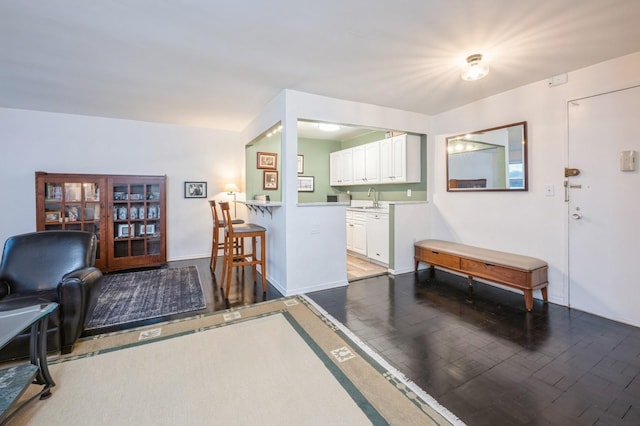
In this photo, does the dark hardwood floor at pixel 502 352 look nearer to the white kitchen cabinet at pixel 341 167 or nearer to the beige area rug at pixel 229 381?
the beige area rug at pixel 229 381

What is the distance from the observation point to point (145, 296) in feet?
10.8

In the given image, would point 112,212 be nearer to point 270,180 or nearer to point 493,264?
point 270,180

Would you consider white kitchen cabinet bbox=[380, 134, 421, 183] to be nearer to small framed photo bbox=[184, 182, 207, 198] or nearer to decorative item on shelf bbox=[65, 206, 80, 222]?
small framed photo bbox=[184, 182, 207, 198]

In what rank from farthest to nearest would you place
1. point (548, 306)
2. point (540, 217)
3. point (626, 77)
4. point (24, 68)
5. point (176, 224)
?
point (176, 224)
point (540, 217)
point (548, 306)
point (24, 68)
point (626, 77)

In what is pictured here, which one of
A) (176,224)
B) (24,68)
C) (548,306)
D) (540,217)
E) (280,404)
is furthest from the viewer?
(176,224)

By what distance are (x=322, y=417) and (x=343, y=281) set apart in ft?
7.39

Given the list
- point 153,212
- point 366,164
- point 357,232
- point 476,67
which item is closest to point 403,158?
point 366,164

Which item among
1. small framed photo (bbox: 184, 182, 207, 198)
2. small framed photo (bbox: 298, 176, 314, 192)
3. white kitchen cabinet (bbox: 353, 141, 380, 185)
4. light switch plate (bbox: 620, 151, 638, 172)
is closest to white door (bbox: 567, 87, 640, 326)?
light switch plate (bbox: 620, 151, 638, 172)

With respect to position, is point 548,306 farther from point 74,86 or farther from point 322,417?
point 74,86

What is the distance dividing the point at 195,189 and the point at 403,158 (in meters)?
3.71

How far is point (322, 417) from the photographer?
4.98ft

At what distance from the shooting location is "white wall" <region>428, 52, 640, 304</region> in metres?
2.86

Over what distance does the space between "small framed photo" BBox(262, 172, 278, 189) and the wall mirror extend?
10.1 ft

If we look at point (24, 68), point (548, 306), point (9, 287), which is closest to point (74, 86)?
point (24, 68)
